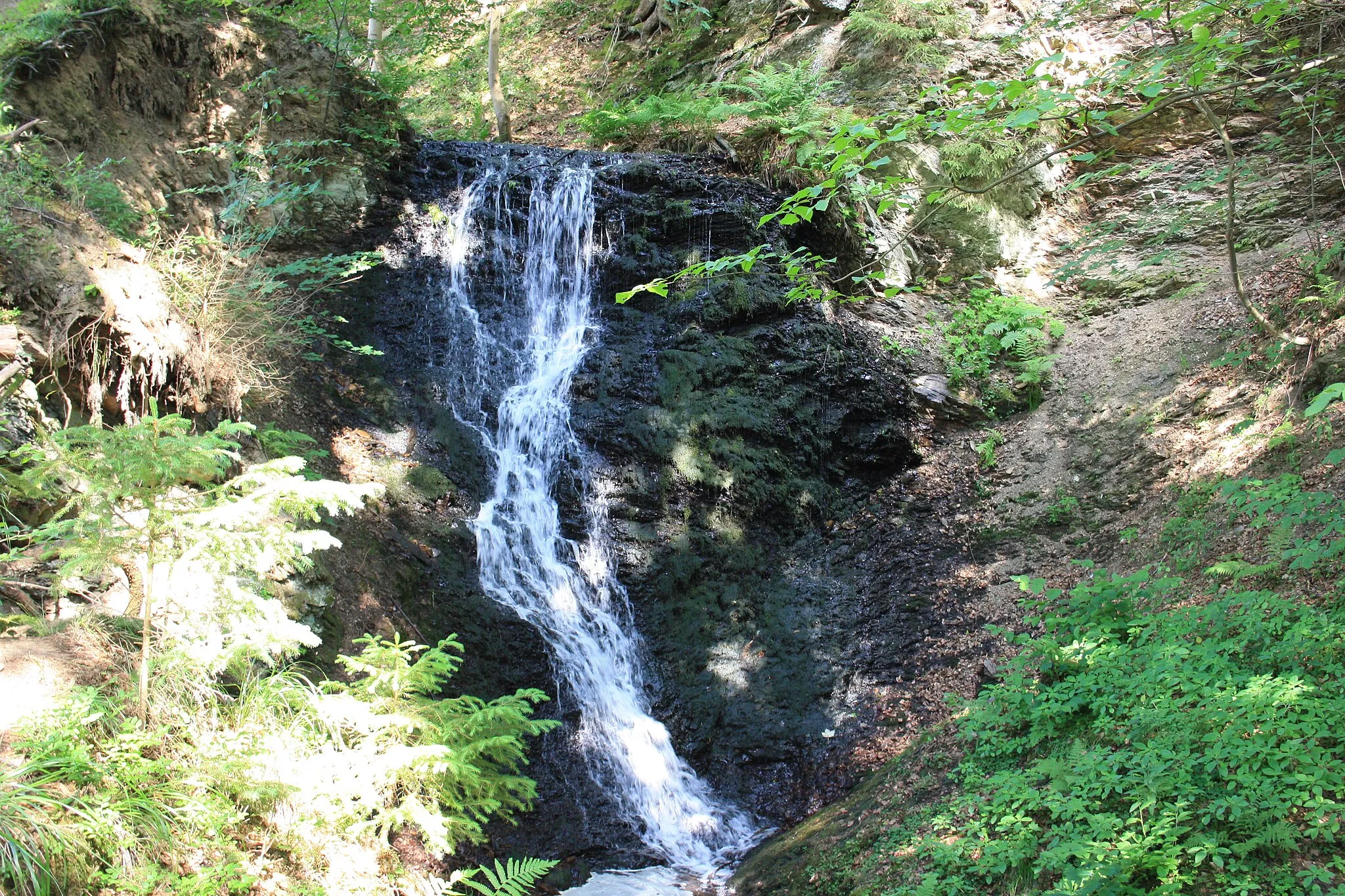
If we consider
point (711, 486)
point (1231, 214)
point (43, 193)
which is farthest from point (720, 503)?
point (43, 193)

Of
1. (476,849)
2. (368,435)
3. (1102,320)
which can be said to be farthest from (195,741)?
(1102,320)

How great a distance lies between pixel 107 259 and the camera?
17.3 feet

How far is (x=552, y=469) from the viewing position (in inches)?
336

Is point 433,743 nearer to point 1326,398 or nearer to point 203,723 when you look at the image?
point 203,723

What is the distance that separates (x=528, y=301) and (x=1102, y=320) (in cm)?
713

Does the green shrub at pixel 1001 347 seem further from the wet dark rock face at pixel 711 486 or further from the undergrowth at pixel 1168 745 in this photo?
the undergrowth at pixel 1168 745

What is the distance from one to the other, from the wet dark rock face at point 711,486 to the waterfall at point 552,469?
0.18m

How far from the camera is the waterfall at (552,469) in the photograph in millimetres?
6578

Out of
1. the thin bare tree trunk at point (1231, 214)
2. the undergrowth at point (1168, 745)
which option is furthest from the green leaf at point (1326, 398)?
the thin bare tree trunk at point (1231, 214)

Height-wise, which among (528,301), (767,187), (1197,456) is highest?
(767,187)

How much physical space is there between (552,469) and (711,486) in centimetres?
176

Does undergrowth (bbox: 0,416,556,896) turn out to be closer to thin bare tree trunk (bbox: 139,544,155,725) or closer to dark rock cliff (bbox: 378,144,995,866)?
thin bare tree trunk (bbox: 139,544,155,725)

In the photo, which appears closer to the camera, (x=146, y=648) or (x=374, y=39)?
(x=146, y=648)

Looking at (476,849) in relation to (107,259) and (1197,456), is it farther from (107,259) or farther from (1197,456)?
(1197,456)
